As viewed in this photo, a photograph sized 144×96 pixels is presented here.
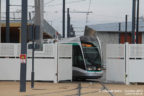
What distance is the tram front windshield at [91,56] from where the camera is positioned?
2689 cm

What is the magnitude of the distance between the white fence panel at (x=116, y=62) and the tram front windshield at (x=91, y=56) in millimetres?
1134

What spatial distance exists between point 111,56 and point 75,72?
3040 mm

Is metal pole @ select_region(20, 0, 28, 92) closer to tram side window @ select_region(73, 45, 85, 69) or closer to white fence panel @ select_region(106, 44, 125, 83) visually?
white fence panel @ select_region(106, 44, 125, 83)

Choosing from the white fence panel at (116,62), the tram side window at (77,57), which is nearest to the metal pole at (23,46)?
the white fence panel at (116,62)

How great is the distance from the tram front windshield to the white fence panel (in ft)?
3.72

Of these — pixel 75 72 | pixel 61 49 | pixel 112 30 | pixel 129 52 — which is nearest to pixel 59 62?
pixel 61 49

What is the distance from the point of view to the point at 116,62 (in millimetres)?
25359

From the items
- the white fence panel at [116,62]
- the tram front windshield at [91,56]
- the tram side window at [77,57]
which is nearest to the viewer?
the white fence panel at [116,62]

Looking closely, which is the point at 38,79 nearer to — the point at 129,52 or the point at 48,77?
the point at 48,77

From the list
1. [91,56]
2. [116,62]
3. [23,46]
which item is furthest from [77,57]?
[23,46]

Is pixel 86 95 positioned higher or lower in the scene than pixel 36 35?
lower

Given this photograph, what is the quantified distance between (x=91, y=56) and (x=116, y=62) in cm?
237

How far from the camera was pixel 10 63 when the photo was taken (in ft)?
81.7

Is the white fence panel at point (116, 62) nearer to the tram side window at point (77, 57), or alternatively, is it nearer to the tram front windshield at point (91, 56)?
the tram front windshield at point (91, 56)
